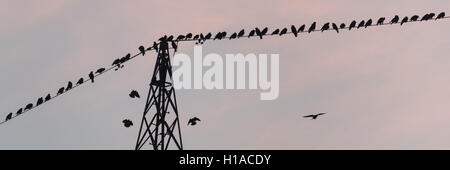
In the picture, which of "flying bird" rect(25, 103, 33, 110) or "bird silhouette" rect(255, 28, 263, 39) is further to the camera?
"flying bird" rect(25, 103, 33, 110)

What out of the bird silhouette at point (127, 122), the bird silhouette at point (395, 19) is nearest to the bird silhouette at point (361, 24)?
the bird silhouette at point (395, 19)

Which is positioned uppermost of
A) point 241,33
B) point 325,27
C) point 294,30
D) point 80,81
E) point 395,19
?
point 241,33

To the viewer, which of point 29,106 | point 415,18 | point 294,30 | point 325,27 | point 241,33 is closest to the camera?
point 415,18

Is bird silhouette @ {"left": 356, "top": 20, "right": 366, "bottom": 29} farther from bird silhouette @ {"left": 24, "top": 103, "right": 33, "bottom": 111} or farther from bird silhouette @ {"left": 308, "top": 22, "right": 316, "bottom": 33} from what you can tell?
bird silhouette @ {"left": 24, "top": 103, "right": 33, "bottom": 111}

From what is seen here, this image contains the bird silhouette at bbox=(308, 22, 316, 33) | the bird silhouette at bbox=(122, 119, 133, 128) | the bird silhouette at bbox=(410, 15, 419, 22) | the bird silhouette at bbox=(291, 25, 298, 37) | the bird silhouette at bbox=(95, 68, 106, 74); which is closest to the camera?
the bird silhouette at bbox=(122, 119, 133, 128)

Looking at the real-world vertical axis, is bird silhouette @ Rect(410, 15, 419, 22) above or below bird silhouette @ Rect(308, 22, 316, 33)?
below

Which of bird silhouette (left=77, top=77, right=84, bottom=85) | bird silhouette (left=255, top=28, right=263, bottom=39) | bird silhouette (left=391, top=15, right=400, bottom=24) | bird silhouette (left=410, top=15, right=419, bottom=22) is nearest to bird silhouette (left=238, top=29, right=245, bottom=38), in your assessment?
bird silhouette (left=255, top=28, right=263, bottom=39)

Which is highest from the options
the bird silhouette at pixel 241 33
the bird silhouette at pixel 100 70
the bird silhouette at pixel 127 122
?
the bird silhouette at pixel 241 33

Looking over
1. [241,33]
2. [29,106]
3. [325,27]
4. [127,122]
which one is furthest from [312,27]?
[29,106]

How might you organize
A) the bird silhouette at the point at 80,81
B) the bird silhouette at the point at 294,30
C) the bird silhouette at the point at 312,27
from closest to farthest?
the bird silhouette at the point at 312,27 < the bird silhouette at the point at 294,30 < the bird silhouette at the point at 80,81

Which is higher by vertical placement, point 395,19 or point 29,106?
point 395,19

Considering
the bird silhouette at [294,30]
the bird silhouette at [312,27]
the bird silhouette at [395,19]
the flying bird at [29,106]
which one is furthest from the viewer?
the flying bird at [29,106]

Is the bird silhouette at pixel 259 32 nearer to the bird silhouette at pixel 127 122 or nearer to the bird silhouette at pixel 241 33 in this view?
the bird silhouette at pixel 241 33

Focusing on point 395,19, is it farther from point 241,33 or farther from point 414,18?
point 241,33
